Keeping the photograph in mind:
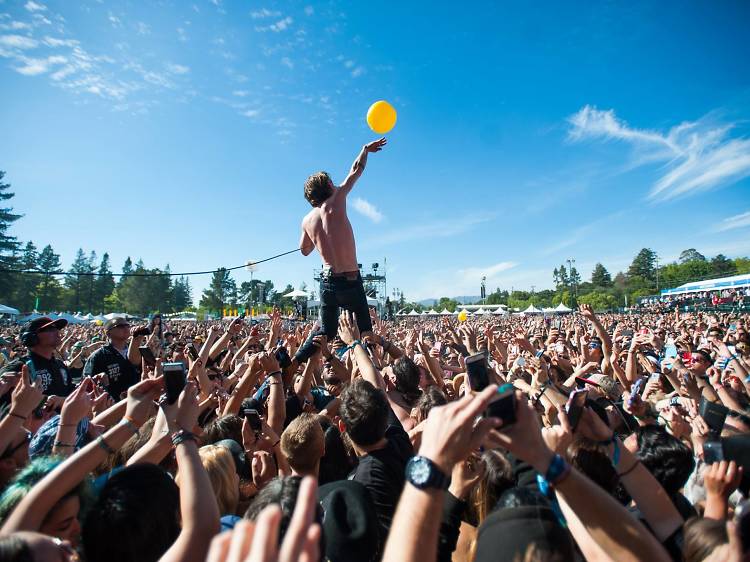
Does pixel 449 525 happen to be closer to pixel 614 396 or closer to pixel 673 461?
pixel 673 461

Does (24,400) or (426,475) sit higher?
(24,400)

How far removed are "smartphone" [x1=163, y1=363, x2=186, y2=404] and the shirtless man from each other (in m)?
3.08

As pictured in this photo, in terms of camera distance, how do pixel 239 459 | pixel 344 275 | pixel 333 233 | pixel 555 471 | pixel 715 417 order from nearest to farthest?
pixel 555 471 → pixel 715 417 → pixel 239 459 → pixel 333 233 → pixel 344 275

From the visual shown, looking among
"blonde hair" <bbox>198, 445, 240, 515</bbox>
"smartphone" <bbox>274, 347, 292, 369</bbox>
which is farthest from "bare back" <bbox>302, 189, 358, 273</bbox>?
"blonde hair" <bbox>198, 445, 240, 515</bbox>

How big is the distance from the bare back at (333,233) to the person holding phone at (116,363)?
125 inches

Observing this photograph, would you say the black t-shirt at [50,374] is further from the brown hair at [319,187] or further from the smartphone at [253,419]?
the brown hair at [319,187]

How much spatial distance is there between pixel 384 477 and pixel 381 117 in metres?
4.00

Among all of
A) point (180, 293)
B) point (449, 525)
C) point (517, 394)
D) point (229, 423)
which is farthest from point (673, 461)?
point (180, 293)

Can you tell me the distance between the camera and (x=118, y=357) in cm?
591

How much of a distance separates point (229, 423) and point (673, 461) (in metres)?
3.16

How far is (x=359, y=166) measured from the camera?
4.96m

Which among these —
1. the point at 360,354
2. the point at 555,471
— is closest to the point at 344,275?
the point at 360,354

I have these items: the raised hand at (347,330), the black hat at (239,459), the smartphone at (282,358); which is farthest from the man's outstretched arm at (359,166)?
the black hat at (239,459)

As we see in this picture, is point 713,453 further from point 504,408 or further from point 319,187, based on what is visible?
point 319,187
